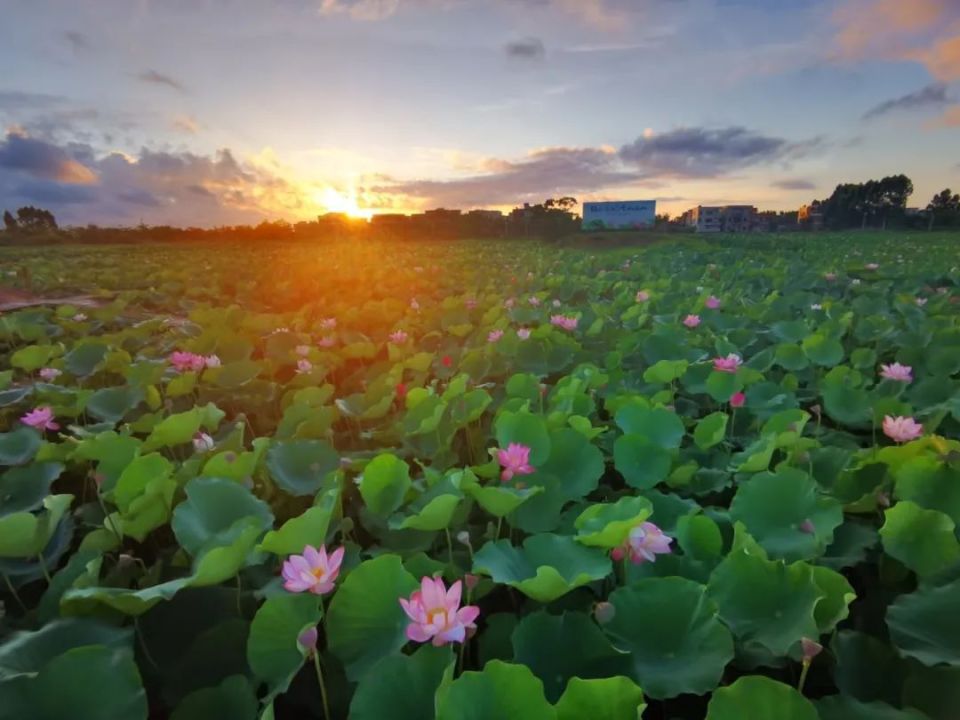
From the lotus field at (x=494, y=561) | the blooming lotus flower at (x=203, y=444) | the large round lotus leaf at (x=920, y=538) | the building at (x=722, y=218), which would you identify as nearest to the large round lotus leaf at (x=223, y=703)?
the lotus field at (x=494, y=561)

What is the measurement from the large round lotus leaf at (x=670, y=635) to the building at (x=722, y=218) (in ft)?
196

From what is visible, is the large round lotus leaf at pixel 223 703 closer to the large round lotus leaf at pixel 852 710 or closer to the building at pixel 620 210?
the large round lotus leaf at pixel 852 710

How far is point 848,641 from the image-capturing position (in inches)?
31.4

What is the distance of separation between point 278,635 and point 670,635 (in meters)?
0.51

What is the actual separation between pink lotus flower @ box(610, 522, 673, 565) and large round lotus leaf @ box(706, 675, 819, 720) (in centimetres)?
28

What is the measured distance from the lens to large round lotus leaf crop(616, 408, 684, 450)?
1402 mm

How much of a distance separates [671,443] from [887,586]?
509 millimetres

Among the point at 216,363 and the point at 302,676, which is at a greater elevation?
the point at 216,363

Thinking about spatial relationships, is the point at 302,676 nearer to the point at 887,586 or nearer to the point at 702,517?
the point at 702,517

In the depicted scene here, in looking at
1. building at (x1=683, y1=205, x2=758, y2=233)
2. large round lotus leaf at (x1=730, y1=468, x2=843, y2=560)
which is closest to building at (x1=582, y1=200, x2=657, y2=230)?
building at (x1=683, y1=205, x2=758, y2=233)

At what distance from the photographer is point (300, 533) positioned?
857mm

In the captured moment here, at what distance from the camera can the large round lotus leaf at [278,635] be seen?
751 mm

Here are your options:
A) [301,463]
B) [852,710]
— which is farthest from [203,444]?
[852,710]

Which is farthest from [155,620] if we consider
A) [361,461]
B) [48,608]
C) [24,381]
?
[24,381]
